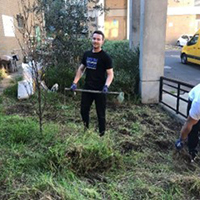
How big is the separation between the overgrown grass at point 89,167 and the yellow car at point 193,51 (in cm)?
1002

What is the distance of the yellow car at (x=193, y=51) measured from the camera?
1269cm

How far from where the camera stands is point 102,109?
12.1 ft

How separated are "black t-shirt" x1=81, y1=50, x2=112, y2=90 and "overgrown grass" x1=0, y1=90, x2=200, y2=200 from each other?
75 centimetres

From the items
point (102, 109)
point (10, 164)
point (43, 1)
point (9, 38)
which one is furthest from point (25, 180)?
point (9, 38)

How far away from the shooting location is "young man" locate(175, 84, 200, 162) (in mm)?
2537

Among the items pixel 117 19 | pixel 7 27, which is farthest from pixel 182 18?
pixel 7 27

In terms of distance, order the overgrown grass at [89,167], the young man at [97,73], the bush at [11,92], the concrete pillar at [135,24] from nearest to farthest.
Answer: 1. the overgrown grass at [89,167]
2. the young man at [97,73]
3. the bush at [11,92]
4. the concrete pillar at [135,24]

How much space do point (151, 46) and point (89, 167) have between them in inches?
152

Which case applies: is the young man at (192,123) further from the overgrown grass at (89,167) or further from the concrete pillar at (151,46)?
the concrete pillar at (151,46)

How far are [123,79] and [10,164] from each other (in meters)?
3.68

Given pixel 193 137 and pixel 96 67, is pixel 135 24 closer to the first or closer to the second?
pixel 96 67

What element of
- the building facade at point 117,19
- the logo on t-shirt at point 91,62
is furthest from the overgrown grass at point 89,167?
the building facade at point 117,19

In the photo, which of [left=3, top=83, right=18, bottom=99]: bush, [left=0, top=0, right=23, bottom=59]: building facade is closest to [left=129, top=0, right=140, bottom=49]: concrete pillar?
[left=3, top=83, right=18, bottom=99]: bush

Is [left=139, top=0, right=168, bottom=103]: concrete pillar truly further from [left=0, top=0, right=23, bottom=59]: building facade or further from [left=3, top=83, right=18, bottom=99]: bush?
[left=0, top=0, right=23, bottom=59]: building facade
